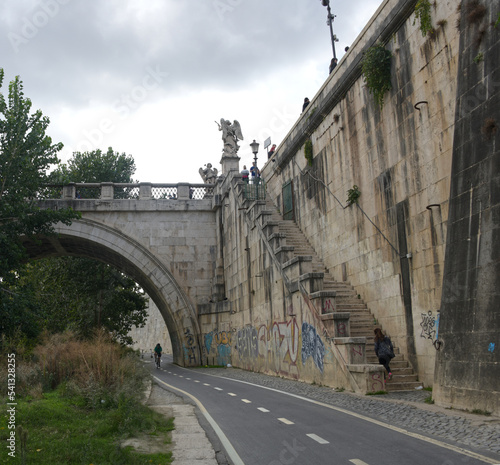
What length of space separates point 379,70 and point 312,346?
7.36 metres

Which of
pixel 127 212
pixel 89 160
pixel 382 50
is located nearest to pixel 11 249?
pixel 127 212

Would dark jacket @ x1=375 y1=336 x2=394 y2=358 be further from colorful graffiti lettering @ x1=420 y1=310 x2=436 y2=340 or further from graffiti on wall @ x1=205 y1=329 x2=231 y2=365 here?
graffiti on wall @ x1=205 y1=329 x2=231 y2=365

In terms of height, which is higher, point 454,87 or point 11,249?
point 454,87

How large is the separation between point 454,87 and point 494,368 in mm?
5704

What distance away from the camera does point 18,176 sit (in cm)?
1767

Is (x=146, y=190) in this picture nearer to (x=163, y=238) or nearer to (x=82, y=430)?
(x=163, y=238)

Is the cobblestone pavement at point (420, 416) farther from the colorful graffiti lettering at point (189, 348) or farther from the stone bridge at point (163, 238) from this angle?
the stone bridge at point (163, 238)

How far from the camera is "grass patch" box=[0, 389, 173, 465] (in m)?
5.41

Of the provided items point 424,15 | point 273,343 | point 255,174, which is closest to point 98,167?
point 255,174

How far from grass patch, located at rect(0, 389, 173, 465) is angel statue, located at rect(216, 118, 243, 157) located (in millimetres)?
18202

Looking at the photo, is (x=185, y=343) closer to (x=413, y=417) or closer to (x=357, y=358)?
(x=357, y=358)

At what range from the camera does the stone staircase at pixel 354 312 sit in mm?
11195

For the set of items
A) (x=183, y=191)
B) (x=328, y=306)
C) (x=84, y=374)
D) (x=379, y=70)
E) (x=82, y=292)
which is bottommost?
(x=84, y=374)

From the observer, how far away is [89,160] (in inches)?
1662
